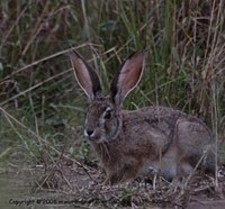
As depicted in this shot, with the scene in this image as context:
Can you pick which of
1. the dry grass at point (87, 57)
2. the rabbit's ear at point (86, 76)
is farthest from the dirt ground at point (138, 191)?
the rabbit's ear at point (86, 76)

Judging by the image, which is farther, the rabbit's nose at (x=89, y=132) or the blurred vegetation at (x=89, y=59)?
the blurred vegetation at (x=89, y=59)

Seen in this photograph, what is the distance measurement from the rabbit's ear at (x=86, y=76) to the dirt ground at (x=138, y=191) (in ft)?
1.68

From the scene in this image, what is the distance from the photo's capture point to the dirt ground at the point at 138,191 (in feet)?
17.5

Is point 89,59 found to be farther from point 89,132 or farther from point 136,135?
point 89,132

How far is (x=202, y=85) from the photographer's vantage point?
6938 millimetres

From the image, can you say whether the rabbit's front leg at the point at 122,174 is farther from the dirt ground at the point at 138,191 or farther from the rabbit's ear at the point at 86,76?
the rabbit's ear at the point at 86,76

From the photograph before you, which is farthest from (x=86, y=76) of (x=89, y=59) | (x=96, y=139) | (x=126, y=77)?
(x=89, y=59)

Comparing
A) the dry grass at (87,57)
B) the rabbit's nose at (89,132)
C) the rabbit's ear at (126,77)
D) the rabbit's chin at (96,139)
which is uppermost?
the rabbit's ear at (126,77)

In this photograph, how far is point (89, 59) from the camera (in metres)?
7.89

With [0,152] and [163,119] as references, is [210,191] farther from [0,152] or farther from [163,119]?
[0,152]

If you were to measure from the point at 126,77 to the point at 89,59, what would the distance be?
154cm

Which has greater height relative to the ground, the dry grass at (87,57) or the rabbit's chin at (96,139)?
the rabbit's chin at (96,139)

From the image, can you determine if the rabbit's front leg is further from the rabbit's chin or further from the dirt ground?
the rabbit's chin

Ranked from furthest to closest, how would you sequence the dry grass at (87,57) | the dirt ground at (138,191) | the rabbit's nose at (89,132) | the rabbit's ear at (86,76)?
the dry grass at (87,57) < the rabbit's ear at (86,76) < the rabbit's nose at (89,132) < the dirt ground at (138,191)
